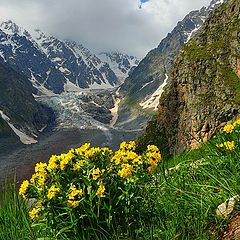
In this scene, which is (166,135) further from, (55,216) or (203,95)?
(55,216)

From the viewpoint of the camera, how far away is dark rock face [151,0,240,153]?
72.8 m

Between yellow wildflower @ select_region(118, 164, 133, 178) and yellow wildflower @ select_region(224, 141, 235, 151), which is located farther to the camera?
yellow wildflower @ select_region(224, 141, 235, 151)

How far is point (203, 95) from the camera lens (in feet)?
262

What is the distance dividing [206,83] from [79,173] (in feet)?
258

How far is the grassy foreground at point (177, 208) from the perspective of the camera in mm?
4754

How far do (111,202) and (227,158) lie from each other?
1.74 metres

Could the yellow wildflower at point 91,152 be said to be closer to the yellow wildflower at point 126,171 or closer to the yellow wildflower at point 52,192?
the yellow wildflower at point 126,171

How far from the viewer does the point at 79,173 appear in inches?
200

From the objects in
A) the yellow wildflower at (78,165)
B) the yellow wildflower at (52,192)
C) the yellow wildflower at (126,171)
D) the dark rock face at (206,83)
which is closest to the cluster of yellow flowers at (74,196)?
the yellow wildflower at (52,192)

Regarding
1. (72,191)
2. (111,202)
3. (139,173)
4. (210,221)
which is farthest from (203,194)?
(72,191)

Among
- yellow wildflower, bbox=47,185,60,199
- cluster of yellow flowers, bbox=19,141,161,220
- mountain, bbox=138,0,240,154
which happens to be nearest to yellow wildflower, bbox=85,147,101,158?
cluster of yellow flowers, bbox=19,141,161,220

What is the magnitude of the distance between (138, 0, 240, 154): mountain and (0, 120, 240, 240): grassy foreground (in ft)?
194

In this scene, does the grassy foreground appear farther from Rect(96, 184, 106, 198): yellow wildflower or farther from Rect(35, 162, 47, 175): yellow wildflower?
Rect(35, 162, 47, 175): yellow wildflower

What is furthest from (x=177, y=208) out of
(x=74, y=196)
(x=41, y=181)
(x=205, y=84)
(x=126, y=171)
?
(x=205, y=84)
